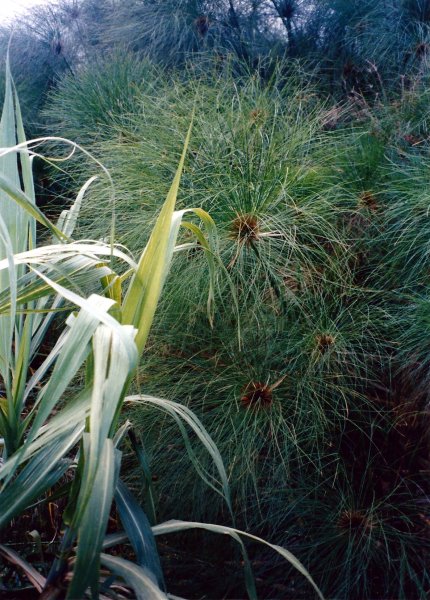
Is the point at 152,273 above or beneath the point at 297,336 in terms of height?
above

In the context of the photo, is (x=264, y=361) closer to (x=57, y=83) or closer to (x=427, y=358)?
(x=427, y=358)

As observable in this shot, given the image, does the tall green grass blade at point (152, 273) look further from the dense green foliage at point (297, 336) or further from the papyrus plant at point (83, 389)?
the dense green foliage at point (297, 336)

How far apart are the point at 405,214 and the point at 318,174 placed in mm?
155

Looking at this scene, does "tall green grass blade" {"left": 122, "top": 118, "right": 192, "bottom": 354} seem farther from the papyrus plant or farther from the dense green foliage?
the dense green foliage

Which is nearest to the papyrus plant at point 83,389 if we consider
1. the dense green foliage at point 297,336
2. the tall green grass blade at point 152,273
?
the tall green grass blade at point 152,273

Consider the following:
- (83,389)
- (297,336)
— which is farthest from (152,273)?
(297,336)

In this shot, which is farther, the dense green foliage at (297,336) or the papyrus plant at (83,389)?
the dense green foliage at (297,336)

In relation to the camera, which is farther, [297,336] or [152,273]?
[297,336]

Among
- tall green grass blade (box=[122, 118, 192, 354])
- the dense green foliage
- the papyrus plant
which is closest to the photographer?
the papyrus plant

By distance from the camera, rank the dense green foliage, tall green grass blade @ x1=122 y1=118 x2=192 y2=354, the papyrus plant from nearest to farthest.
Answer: the papyrus plant → tall green grass blade @ x1=122 y1=118 x2=192 y2=354 → the dense green foliage

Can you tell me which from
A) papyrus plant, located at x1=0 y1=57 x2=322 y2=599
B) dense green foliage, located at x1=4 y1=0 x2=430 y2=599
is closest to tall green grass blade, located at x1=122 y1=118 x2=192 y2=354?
papyrus plant, located at x1=0 y1=57 x2=322 y2=599

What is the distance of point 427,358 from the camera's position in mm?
966

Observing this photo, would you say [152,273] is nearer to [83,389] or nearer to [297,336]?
[83,389]

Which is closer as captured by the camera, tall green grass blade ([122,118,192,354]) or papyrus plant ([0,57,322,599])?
papyrus plant ([0,57,322,599])
